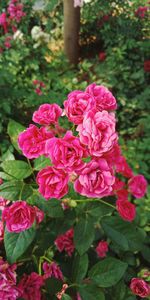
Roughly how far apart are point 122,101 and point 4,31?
174cm

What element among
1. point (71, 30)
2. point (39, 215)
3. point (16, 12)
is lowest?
point (39, 215)

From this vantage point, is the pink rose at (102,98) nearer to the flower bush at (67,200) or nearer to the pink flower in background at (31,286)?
the flower bush at (67,200)

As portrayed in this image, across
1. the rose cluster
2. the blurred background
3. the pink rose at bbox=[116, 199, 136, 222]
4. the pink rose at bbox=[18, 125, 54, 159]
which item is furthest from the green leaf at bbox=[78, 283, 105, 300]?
the blurred background

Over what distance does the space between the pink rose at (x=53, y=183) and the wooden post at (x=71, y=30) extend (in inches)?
119

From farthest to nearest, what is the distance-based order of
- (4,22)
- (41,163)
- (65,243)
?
(4,22)
(65,243)
(41,163)

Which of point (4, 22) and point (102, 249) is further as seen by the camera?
point (4, 22)

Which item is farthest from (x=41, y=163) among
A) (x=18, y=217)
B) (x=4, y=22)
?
(x=4, y=22)

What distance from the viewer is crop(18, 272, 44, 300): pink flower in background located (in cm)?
120

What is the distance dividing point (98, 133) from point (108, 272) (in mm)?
498

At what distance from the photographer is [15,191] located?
3.56ft

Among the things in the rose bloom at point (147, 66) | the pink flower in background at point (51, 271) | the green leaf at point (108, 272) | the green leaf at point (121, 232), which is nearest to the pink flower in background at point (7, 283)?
the pink flower in background at point (51, 271)

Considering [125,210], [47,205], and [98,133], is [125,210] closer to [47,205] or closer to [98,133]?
[47,205]

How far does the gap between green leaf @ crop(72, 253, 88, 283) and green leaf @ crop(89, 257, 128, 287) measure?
0.03 metres

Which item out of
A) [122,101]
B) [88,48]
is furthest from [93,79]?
[88,48]
